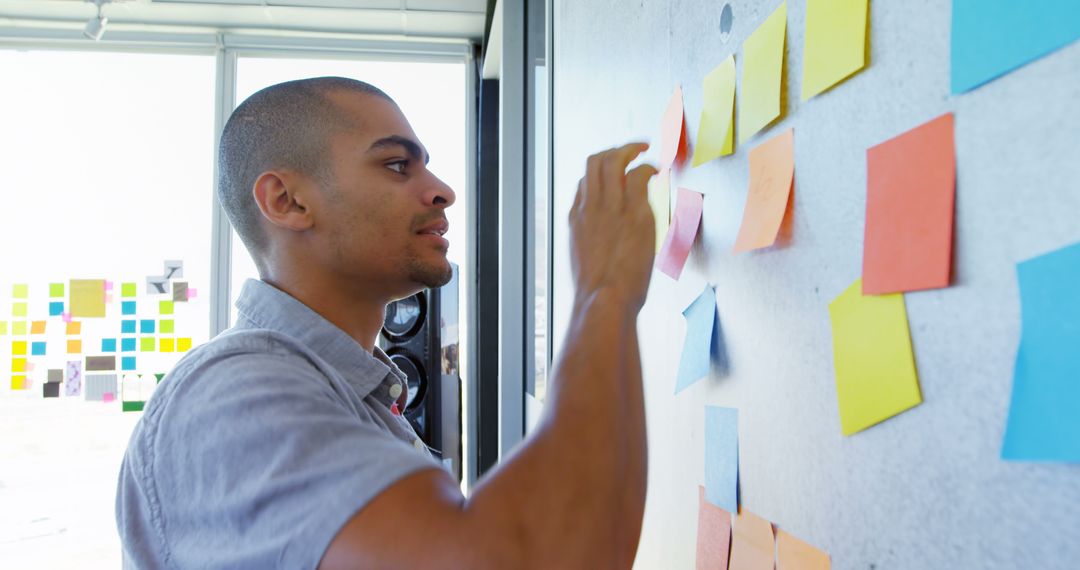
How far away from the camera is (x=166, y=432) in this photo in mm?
526

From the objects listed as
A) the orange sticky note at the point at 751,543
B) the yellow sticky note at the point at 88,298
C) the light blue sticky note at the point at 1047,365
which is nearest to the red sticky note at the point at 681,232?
the orange sticky note at the point at 751,543

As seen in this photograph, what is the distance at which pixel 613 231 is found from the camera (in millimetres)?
550

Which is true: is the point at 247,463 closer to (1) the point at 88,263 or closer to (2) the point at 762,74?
(2) the point at 762,74

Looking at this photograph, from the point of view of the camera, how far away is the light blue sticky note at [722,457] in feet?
1.83

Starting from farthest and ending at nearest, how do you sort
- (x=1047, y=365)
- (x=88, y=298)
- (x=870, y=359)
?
1. (x=88, y=298)
2. (x=870, y=359)
3. (x=1047, y=365)

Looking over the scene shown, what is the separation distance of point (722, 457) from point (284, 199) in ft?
1.93

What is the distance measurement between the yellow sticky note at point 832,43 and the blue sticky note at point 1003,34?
0.08 metres

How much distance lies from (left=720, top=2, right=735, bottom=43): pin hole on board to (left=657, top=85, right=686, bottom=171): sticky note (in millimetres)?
96

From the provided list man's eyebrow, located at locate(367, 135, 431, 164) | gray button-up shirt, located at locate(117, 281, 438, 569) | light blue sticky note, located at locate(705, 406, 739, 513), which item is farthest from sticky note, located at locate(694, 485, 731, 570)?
man's eyebrow, located at locate(367, 135, 431, 164)

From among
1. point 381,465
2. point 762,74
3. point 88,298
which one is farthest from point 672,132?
point 88,298

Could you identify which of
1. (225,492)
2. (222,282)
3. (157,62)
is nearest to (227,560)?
(225,492)

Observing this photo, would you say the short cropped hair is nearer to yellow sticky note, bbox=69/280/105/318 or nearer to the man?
the man

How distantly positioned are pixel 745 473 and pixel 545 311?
0.89 metres

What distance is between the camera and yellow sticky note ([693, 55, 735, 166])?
0.57m
